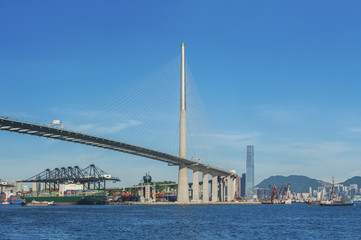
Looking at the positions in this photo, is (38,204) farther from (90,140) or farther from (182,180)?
(90,140)

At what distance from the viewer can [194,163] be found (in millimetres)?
125812

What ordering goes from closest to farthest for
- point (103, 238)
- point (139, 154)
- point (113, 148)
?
point (103, 238) → point (113, 148) → point (139, 154)

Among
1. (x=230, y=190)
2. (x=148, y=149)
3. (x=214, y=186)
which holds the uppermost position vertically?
(x=148, y=149)

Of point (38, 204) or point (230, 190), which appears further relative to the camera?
point (230, 190)

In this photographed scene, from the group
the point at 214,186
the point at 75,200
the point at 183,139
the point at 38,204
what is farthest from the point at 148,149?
the point at 38,204

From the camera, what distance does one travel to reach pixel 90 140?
312 ft

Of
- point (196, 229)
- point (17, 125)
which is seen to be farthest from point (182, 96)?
point (196, 229)

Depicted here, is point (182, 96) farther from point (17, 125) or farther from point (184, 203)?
point (17, 125)

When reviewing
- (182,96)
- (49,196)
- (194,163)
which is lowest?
(49,196)

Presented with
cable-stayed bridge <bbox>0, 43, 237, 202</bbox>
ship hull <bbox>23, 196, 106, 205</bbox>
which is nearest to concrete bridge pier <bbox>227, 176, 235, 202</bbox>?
cable-stayed bridge <bbox>0, 43, 237, 202</bbox>

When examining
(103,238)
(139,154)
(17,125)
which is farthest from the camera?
(139,154)

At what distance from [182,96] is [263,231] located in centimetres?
6661

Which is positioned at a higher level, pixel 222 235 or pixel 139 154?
pixel 139 154

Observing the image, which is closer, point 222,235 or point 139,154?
point 222,235
